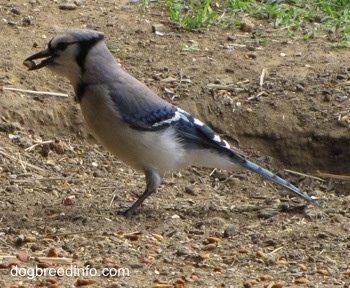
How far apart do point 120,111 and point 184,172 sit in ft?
4.27

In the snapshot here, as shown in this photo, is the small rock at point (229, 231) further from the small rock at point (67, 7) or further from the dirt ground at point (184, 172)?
the small rock at point (67, 7)

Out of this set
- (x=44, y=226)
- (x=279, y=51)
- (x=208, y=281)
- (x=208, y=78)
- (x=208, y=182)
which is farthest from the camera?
(x=279, y=51)

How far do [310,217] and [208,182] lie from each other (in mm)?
1243

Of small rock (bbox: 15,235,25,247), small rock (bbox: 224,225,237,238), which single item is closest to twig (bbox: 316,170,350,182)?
small rock (bbox: 224,225,237,238)

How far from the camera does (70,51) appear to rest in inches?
277

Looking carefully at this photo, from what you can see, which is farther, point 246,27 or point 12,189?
point 246,27

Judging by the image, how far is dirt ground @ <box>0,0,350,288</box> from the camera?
19.6ft

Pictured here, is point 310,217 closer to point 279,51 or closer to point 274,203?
point 274,203

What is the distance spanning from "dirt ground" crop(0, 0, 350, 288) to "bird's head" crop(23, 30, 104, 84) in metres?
0.80

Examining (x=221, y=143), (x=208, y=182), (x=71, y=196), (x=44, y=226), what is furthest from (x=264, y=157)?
(x=44, y=226)

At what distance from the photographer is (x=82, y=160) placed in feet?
A: 25.8

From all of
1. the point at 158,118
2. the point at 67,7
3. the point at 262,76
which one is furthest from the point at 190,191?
the point at 67,7

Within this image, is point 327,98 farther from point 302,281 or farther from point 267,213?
point 302,281

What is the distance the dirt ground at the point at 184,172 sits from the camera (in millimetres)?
5984
